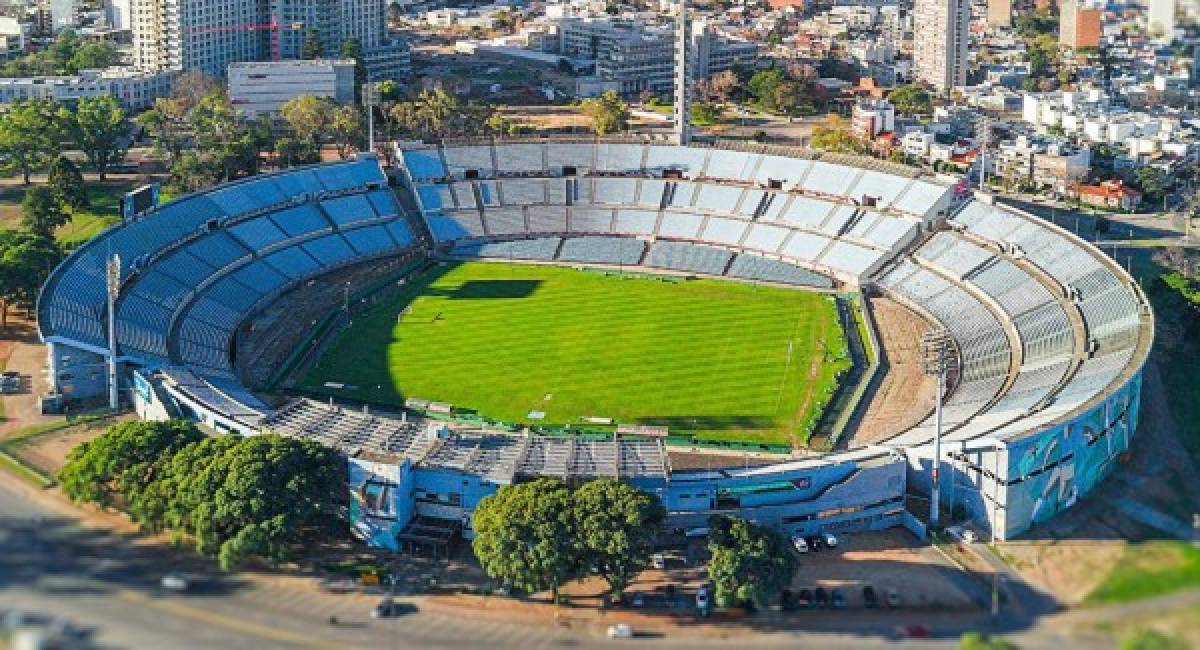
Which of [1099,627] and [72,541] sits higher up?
[1099,627]

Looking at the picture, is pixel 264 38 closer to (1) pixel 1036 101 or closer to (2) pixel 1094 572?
(1) pixel 1036 101

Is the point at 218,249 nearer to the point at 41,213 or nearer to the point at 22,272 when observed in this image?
the point at 22,272

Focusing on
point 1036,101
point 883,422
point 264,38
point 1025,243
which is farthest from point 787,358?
point 264,38

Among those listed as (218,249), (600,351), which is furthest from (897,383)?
(218,249)

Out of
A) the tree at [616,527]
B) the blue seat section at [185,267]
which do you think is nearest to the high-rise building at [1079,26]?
the blue seat section at [185,267]

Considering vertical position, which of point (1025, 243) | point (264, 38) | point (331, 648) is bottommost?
point (331, 648)

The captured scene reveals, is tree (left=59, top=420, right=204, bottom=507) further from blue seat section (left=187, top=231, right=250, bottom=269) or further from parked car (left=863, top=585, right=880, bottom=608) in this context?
blue seat section (left=187, top=231, right=250, bottom=269)

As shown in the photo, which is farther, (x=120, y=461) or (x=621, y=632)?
(x=120, y=461)
